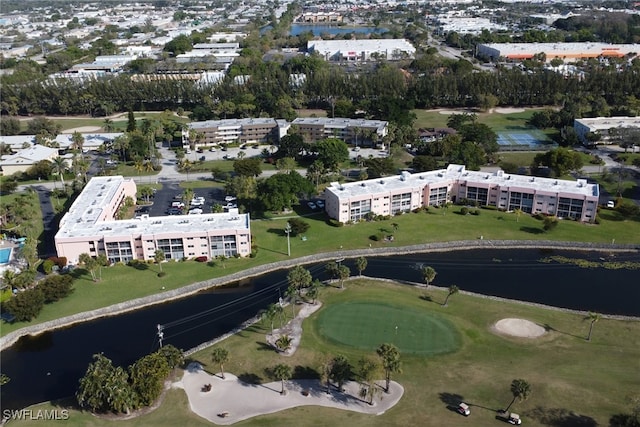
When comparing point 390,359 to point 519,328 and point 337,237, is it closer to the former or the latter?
point 519,328

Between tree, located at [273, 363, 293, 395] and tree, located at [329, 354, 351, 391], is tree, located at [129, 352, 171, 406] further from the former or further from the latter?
tree, located at [329, 354, 351, 391]

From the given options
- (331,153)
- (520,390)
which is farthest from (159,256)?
(520,390)

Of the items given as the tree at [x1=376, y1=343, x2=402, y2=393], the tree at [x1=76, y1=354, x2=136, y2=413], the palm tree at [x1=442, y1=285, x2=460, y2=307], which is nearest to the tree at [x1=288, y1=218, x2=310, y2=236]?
the palm tree at [x1=442, y1=285, x2=460, y2=307]

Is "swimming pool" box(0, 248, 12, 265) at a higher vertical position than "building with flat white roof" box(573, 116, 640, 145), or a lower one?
lower

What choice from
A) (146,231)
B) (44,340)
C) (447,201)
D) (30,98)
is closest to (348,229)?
(447,201)

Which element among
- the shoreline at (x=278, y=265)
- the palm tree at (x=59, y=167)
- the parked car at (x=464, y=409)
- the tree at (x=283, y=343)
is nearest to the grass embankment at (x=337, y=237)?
the shoreline at (x=278, y=265)

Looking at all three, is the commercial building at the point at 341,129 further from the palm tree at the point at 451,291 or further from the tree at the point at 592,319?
the tree at the point at 592,319

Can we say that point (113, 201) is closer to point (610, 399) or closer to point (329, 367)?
point (329, 367)

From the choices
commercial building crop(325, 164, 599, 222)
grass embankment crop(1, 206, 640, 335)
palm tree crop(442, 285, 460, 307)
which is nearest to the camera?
palm tree crop(442, 285, 460, 307)
